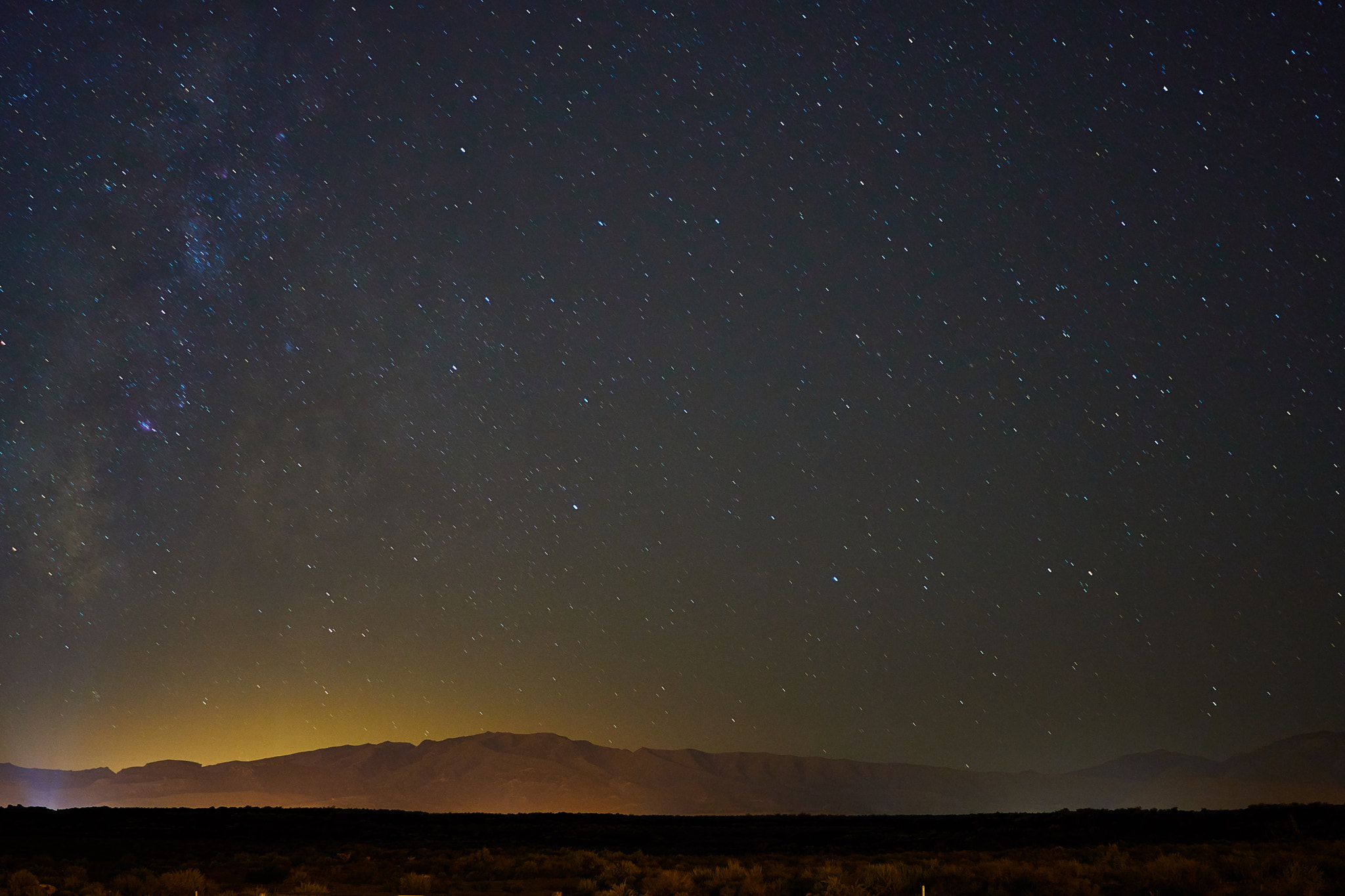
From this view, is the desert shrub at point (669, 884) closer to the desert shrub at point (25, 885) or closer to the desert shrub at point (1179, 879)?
the desert shrub at point (1179, 879)

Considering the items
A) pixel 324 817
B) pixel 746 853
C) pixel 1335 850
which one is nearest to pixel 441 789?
pixel 324 817

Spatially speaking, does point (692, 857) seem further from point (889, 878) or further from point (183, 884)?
point (183, 884)

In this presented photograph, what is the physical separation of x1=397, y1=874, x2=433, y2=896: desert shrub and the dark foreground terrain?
2.9 inches

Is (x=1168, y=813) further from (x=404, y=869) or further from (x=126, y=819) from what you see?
(x=126, y=819)

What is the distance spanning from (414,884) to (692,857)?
13.0 meters

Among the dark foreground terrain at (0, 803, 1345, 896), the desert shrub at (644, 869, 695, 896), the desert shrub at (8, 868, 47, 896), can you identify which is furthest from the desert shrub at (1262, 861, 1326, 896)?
the desert shrub at (8, 868, 47, 896)

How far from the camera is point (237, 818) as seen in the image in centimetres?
5438

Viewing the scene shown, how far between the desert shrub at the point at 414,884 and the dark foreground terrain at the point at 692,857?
0.07 metres

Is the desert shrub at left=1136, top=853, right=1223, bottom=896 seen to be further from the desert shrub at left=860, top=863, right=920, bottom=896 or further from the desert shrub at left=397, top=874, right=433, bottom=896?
the desert shrub at left=397, top=874, right=433, bottom=896

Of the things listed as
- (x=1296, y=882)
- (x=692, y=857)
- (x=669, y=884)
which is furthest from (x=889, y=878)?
(x=692, y=857)

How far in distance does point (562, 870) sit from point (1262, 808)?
33.6 meters

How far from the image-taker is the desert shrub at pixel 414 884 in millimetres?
19781

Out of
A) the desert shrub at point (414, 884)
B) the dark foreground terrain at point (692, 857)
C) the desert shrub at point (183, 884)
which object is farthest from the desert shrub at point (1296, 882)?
the desert shrub at point (183, 884)

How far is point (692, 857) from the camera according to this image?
30969 mm
